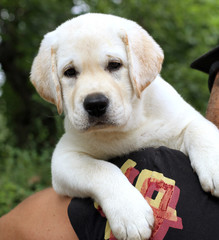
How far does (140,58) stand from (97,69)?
33 centimetres

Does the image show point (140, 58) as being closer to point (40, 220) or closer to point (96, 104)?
point (96, 104)

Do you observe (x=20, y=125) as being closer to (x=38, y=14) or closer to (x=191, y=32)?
(x=38, y=14)

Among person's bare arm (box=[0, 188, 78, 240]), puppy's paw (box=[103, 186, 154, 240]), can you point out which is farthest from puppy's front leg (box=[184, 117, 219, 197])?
person's bare arm (box=[0, 188, 78, 240])

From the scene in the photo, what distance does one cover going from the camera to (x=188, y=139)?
242 centimetres

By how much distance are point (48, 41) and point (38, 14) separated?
414cm

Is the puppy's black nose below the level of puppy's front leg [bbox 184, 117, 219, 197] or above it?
above

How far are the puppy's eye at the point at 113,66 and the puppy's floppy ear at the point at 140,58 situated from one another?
0.27 feet

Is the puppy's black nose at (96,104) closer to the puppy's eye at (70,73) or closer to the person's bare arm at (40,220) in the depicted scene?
the puppy's eye at (70,73)

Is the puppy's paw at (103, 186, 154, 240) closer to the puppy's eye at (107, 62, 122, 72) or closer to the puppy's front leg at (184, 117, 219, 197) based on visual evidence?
the puppy's front leg at (184, 117, 219, 197)

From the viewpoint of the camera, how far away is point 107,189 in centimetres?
215

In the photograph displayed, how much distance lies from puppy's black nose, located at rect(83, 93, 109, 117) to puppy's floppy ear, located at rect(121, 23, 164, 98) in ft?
1.02

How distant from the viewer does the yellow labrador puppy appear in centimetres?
213

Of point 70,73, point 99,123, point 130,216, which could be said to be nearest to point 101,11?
point 70,73

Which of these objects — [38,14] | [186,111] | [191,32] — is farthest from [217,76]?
[38,14]
